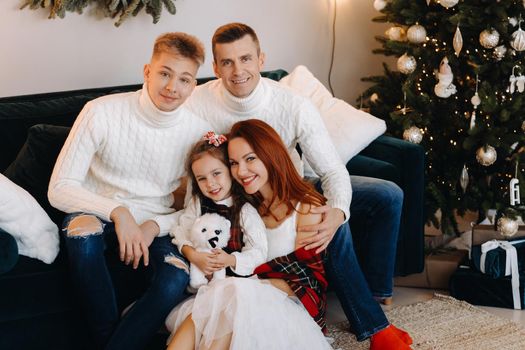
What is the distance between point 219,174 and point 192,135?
22cm

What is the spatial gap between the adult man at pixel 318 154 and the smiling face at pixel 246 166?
22 cm

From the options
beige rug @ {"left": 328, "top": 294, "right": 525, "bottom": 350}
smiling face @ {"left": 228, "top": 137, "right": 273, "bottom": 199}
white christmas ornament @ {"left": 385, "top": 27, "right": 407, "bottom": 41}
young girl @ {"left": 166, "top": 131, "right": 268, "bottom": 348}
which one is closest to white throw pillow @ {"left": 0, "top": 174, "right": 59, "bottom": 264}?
young girl @ {"left": 166, "top": 131, "right": 268, "bottom": 348}

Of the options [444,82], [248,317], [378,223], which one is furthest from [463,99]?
[248,317]

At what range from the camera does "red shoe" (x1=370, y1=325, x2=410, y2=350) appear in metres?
Answer: 2.35

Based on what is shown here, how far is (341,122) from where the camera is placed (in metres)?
3.07

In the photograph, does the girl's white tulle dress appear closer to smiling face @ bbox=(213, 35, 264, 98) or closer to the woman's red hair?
the woman's red hair

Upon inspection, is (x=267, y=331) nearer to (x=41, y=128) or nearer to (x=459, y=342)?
(x=459, y=342)

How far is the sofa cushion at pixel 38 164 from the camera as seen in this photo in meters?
2.64

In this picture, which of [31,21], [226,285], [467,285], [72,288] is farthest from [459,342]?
[31,21]

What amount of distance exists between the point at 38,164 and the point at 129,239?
2.10 ft

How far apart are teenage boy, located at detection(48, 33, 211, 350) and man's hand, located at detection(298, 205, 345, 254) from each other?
0.42m

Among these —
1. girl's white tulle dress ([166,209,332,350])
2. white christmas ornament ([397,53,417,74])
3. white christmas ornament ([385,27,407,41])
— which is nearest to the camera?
girl's white tulle dress ([166,209,332,350])

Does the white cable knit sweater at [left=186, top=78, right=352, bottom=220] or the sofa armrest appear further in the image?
the sofa armrest

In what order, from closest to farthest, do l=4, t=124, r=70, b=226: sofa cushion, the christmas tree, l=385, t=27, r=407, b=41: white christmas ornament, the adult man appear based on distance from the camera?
the adult man < l=4, t=124, r=70, b=226: sofa cushion < the christmas tree < l=385, t=27, r=407, b=41: white christmas ornament
